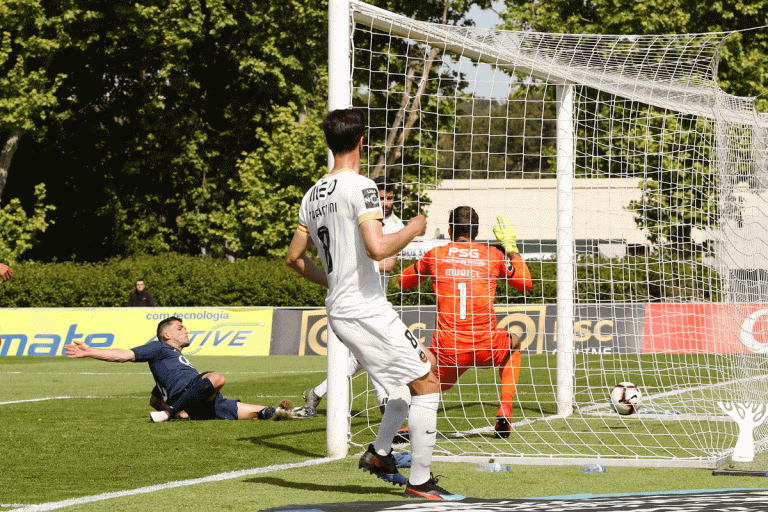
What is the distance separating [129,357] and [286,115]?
24.2m

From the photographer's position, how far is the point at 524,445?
7.83 m

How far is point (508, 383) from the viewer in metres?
8.59

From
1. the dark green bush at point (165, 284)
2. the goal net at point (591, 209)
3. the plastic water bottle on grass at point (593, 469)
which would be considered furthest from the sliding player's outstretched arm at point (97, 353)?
the dark green bush at point (165, 284)

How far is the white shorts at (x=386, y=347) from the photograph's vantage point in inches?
203

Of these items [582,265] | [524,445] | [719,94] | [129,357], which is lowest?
[524,445]

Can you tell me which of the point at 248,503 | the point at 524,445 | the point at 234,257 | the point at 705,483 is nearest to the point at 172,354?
the point at 524,445

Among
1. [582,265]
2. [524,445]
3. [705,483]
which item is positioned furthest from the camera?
[582,265]

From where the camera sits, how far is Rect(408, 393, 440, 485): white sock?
17.3ft

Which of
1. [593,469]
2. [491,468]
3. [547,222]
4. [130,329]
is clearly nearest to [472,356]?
[491,468]

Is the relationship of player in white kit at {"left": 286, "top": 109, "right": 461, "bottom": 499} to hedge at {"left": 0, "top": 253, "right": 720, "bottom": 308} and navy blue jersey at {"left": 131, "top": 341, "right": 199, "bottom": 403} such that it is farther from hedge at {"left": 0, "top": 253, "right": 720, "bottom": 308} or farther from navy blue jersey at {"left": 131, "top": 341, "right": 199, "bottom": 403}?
hedge at {"left": 0, "top": 253, "right": 720, "bottom": 308}

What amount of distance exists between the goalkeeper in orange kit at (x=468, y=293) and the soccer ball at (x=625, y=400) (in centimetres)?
149

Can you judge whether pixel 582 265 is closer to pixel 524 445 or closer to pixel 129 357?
pixel 524 445

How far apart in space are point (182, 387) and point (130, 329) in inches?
501

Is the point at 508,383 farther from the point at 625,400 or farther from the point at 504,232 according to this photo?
the point at 625,400
